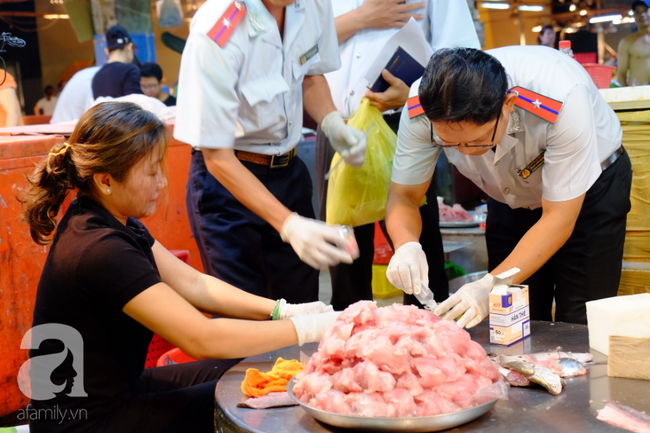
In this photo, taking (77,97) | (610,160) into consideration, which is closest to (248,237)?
(610,160)

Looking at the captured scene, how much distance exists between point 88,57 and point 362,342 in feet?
45.0

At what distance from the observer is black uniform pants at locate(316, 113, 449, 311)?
2.54 m

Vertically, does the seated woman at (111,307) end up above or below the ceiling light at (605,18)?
below

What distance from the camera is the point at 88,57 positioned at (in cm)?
1338

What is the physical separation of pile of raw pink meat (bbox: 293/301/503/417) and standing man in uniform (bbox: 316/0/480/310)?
3.56ft

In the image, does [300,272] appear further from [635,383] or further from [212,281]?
[635,383]

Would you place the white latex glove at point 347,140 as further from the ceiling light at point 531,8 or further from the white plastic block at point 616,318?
the ceiling light at point 531,8

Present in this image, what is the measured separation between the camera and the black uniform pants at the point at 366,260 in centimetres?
254

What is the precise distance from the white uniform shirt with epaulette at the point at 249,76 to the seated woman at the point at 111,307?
0.32 meters

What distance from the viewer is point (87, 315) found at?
1554 millimetres

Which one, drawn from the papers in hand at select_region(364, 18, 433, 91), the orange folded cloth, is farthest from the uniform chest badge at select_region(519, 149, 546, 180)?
the orange folded cloth

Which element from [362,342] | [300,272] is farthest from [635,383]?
[300,272]

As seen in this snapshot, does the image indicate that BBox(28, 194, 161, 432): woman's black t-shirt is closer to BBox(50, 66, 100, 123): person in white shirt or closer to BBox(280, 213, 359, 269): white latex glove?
BBox(280, 213, 359, 269): white latex glove

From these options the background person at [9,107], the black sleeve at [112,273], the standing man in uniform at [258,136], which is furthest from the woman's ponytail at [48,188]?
the background person at [9,107]
